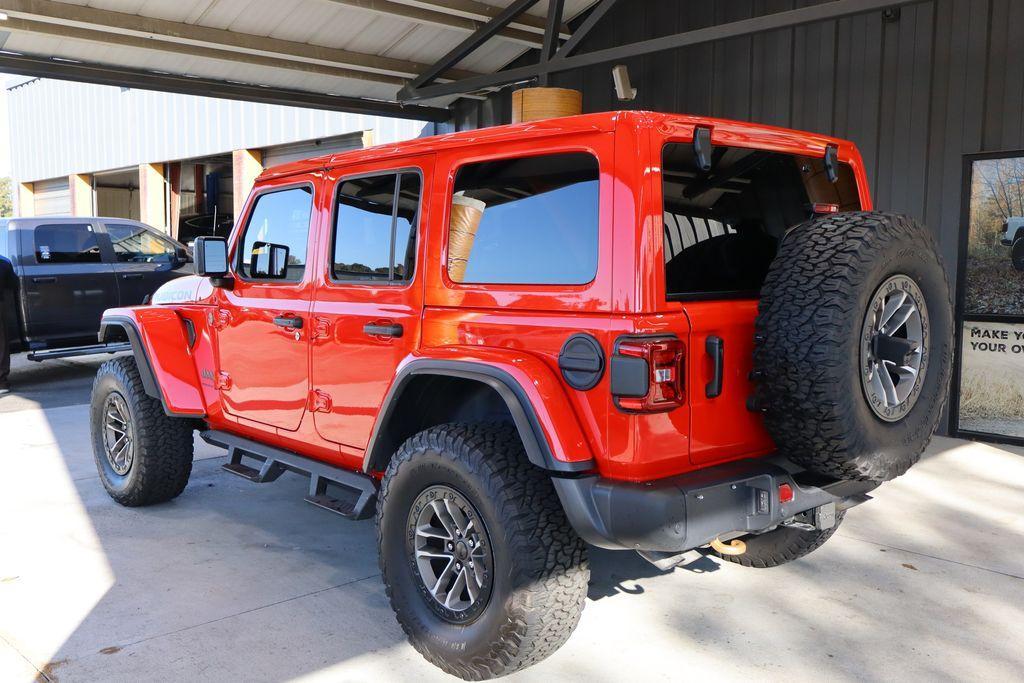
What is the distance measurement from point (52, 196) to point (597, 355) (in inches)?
1118

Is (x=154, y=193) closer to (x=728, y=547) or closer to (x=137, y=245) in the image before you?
(x=137, y=245)

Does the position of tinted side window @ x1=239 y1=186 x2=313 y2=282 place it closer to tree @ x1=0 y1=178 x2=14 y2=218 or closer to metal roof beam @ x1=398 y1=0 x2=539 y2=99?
metal roof beam @ x1=398 y1=0 x2=539 y2=99

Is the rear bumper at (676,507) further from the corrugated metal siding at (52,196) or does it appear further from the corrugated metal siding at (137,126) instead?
the corrugated metal siding at (52,196)

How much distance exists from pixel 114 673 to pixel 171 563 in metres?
1.10

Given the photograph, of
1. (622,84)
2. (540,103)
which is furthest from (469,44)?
(540,103)

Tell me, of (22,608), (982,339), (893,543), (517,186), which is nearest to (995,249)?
(982,339)

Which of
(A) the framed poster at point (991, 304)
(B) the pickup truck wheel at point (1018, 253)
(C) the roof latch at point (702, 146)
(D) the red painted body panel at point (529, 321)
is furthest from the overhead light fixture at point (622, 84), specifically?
(C) the roof latch at point (702, 146)

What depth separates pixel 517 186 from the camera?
305 cm

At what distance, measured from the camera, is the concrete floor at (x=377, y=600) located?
3.12 meters

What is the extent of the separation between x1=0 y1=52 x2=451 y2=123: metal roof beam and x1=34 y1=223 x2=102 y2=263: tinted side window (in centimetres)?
186

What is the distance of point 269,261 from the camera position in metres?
4.19

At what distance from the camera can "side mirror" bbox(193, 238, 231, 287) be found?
426cm

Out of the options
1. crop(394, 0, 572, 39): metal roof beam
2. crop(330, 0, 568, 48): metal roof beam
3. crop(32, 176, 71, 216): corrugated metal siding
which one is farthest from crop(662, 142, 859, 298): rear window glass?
crop(32, 176, 71, 216): corrugated metal siding

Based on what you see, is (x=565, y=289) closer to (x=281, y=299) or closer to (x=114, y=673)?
(x=281, y=299)
